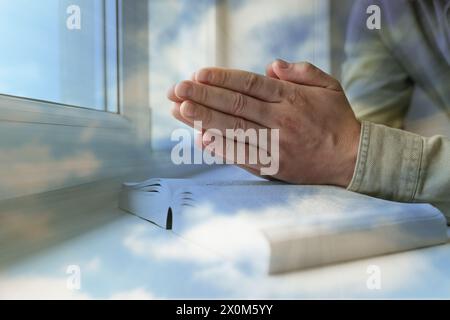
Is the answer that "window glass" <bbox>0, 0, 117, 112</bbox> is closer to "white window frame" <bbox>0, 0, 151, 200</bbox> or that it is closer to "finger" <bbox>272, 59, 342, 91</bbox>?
"white window frame" <bbox>0, 0, 151, 200</bbox>

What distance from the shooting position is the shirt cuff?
0.31 metres

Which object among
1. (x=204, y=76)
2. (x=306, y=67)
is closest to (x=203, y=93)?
(x=204, y=76)

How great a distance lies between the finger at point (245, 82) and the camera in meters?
0.31

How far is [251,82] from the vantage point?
0.32m

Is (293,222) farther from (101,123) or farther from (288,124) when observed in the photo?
(101,123)

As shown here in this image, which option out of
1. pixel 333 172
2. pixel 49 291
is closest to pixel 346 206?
pixel 333 172

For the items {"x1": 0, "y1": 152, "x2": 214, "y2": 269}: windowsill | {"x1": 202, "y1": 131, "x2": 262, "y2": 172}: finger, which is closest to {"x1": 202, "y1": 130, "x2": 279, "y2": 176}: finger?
{"x1": 202, "y1": 131, "x2": 262, "y2": 172}: finger

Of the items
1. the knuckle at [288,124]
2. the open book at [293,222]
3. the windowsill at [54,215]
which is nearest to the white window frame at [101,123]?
the windowsill at [54,215]

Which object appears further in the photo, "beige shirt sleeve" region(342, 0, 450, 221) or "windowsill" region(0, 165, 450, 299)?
"beige shirt sleeve" region(342, 0, 450, 221)

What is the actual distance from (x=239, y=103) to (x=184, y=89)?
6 centimetres

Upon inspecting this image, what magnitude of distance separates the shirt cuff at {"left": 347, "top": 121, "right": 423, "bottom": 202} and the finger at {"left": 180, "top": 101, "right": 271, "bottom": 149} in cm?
10

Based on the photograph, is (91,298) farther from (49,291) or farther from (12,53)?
(12,53)

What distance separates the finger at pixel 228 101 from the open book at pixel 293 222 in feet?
0.24

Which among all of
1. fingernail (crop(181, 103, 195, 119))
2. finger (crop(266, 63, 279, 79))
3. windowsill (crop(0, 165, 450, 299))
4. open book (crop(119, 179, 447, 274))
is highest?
finger (crop(266, 63, 279, 79))
